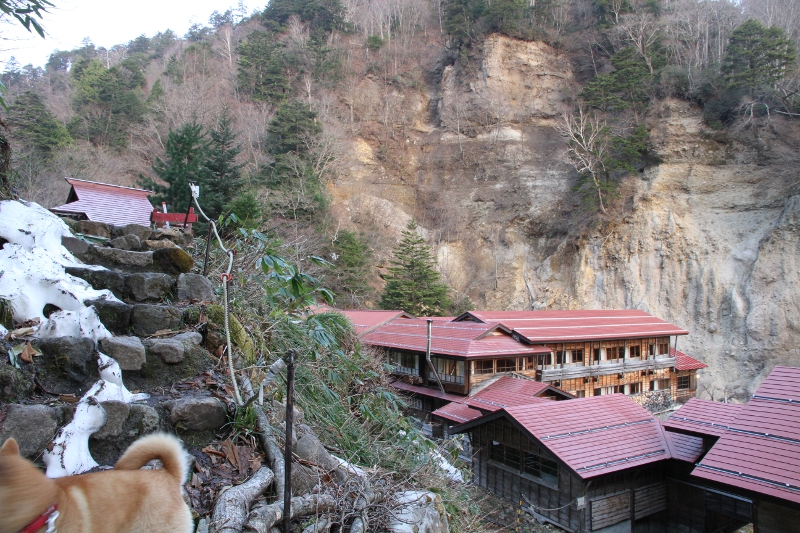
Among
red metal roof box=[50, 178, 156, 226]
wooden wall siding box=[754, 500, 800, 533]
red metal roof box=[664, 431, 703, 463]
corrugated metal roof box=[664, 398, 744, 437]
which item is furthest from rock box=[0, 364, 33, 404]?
red metal roof box=[664, 431, 703, 463]

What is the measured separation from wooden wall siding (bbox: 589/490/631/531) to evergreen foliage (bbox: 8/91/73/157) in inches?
1148

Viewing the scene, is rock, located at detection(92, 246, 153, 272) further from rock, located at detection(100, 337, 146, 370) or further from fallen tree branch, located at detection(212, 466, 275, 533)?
fallen tree branch, located at detection(212, 466, 275, 533)

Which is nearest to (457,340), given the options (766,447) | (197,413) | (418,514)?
(766,447)

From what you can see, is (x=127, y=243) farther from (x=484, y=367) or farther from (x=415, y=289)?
(x=415, y=289)

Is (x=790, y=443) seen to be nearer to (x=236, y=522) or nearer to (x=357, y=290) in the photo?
(x=236, y=522)

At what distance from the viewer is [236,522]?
2631 mm

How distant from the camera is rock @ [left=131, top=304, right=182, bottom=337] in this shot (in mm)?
4273

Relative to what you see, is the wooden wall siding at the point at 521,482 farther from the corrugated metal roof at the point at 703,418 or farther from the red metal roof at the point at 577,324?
the red metal roof at the point at 577,324

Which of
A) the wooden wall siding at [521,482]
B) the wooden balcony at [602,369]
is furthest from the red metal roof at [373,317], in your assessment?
the wooden wall siding at [521,482]

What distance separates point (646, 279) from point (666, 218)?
3.68 metres

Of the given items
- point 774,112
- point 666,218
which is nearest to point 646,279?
point 666,218

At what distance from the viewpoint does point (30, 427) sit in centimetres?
263

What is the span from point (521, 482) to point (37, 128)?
3004 centimetres

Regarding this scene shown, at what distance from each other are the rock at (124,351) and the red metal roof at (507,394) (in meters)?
10.1
